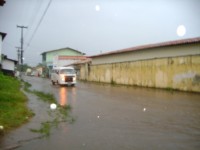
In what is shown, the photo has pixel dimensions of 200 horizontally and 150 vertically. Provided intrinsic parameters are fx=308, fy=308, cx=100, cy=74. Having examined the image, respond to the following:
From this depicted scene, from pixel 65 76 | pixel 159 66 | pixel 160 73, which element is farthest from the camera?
pixel 65 76

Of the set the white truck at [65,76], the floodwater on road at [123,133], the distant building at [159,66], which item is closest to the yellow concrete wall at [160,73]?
the distant building at [159,66]

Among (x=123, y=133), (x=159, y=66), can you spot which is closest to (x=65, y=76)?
(x=159, y=66)

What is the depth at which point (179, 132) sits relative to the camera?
9.19 metres

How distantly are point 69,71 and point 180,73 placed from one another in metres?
13.2

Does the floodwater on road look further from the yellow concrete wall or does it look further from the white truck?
the white truck

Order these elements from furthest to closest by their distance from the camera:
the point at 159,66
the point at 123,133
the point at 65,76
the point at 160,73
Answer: the point at 65,76 → the point at 159,66 → the point at 160,73 → the point at 123,133

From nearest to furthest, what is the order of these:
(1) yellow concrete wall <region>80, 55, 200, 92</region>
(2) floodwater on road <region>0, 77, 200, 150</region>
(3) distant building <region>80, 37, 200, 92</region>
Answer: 1. (2) floodwater on road <region>0, 77, 200, 150</region>
2. (1) yellow concrete wall <region>80, 55, 200, 92</region>
3. (3) distant building <region>80, 37, 200, 92</region>

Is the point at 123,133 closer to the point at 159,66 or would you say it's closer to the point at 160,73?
the point at 160,73

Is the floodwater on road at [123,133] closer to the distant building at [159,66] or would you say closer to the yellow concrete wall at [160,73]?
the yellow concrete wall at [160,73]

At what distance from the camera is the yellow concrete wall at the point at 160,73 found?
26.8 metres

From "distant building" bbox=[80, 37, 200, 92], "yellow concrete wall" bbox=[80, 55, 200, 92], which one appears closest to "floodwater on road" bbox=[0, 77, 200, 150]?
"yellow concrete wall" bbox=[80, 55, 200, 92]

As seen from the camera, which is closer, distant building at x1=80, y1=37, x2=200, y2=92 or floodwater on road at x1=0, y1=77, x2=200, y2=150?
floodwater on road at x1=0, y1=77, x2=200, y2=150

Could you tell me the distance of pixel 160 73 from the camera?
31547mm

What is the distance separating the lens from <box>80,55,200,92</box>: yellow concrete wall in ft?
88.0
